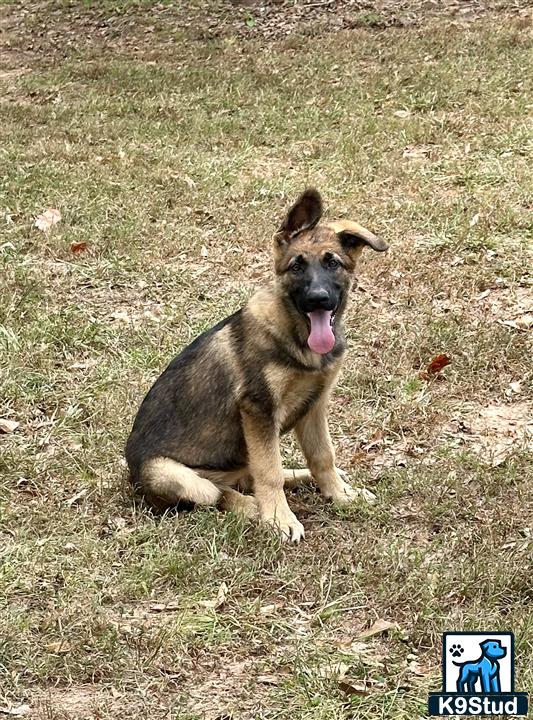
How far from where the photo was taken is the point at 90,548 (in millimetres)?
4812

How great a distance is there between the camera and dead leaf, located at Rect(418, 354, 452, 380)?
6539 mm

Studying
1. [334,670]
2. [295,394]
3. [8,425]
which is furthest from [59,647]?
[8,425]

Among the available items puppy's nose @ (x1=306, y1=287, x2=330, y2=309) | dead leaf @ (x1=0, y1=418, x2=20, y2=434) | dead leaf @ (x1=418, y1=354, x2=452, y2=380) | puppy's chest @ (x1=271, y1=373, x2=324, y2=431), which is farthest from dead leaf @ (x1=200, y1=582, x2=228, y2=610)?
dead leaf @ (x1=418, y1=354, x2=452, y2=380)

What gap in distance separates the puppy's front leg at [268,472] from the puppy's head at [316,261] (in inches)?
17.6

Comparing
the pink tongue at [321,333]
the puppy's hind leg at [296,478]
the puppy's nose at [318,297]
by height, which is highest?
the puppy's nose at [318,297]

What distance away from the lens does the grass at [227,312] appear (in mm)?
4074

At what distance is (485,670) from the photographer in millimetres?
3805

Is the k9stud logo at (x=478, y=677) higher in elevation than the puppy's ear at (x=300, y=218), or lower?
lower

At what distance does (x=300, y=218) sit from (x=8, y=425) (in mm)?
2306

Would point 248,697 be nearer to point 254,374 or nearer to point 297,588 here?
point 297,588

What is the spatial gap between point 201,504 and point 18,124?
820cm

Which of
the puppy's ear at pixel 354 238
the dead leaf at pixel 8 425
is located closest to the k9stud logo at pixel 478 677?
the puppy's ear at pixel 354 238

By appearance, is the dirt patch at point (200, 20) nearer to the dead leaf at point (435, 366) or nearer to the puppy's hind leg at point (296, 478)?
the dead leaf at point (435, 366)

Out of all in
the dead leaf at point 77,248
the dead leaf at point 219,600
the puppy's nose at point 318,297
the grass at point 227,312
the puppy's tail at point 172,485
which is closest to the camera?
the grass at point 227,312
